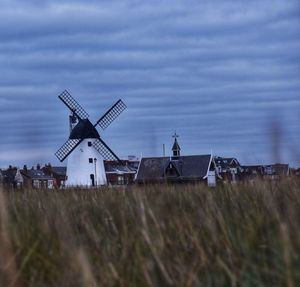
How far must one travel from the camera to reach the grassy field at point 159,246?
4.86 m

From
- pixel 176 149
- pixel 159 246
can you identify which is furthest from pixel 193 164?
pixel 159 246

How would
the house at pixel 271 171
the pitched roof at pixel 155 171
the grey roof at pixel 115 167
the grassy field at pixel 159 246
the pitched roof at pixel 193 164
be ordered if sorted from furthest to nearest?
the grey roof at pixel 115 167 → the pitched roof at pixel 193 164 → the pitched roof at pixel 155 171 → the house at pixel 271 171 → the grassy field at pixel 159 246

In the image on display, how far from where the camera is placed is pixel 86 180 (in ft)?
212

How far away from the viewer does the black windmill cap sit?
221ft

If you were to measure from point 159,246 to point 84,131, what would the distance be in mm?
62141

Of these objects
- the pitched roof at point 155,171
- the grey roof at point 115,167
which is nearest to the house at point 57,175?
the pitched roof at point 155,171

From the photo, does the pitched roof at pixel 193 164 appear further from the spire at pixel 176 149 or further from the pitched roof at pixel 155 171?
the pitched roof at pixel 155 171

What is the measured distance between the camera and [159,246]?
562cm

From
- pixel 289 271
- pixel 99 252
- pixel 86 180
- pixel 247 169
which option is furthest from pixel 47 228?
pixel 86 180

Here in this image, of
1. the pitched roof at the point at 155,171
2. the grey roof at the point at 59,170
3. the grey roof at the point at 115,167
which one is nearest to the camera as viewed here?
the pitched roof at the point at 155,171

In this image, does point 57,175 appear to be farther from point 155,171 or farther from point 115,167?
point 155,171

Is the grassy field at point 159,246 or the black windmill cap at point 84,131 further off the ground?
the black windmill cap at point 84,131

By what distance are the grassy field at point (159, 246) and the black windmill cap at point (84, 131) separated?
196 feet

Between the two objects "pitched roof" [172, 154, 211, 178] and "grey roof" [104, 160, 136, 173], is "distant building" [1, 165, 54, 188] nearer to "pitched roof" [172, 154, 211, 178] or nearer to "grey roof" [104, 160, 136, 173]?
"pitched roof" [172, 154, 211, 178]
